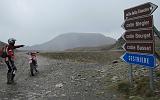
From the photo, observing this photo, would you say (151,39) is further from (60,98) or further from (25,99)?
(25,99)

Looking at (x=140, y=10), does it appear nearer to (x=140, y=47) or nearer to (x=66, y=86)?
(x=140, y=47)

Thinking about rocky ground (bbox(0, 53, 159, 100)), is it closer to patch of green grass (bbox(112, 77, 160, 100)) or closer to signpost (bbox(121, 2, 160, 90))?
patch of green grass (bbox(112, 77, 160, 100))

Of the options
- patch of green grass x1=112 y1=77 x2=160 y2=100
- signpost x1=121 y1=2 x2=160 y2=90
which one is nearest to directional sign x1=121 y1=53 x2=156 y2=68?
signpost x1=121 y1=2 x2=160 y2=90

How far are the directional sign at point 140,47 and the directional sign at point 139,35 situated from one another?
19 cm

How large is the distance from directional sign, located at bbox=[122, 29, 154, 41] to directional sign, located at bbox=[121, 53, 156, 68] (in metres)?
0.59

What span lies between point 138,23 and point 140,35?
1.53ft

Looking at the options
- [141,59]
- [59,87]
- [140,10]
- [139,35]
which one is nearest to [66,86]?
[59,87]

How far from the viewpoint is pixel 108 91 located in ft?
50.7

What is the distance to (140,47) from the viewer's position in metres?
14.6

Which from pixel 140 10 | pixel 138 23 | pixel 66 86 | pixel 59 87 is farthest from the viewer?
pixel 66 86

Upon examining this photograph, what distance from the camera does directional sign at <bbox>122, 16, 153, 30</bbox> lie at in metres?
13.8

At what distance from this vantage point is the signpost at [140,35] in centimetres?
1375

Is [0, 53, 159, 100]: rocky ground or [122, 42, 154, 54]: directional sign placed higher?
[122, 42, 154, 54]: directional sign

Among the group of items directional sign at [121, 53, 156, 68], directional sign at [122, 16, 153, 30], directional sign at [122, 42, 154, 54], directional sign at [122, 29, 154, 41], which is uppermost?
directional sign at [122, 16, 153, 30]
